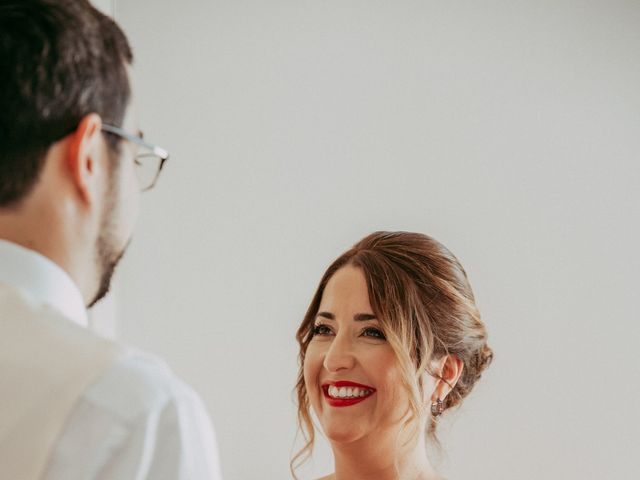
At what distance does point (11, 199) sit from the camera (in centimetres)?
90

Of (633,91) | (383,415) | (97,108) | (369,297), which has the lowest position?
(383,415)

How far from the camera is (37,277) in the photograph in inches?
33.0

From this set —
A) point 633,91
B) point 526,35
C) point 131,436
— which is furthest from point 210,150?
point 131,436

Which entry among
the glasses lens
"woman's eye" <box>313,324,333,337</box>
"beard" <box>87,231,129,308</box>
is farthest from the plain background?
"beard" <box>87,231,129,308</box>

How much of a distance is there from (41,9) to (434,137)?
184cm

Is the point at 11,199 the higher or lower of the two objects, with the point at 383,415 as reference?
higher

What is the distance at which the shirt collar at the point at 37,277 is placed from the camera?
2.71 feet

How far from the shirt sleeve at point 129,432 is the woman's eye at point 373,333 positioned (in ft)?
4.36

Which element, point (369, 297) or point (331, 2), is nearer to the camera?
point (369, 297)

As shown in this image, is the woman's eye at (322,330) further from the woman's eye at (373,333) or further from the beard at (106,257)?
the beard at (106,257)

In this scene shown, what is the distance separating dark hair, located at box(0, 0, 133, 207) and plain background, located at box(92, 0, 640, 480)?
1.76 metres

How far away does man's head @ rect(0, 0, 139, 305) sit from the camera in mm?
904

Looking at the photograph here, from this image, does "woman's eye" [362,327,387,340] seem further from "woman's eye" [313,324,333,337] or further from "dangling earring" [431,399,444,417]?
"dangling earring" [431,399,444,417]

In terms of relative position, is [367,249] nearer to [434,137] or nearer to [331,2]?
[434,137]
